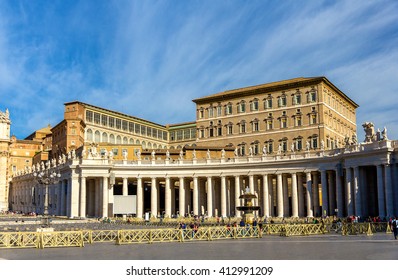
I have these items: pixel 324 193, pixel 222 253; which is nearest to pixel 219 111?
pixel 324 193

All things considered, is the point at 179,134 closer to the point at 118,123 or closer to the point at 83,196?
the point at 118,123

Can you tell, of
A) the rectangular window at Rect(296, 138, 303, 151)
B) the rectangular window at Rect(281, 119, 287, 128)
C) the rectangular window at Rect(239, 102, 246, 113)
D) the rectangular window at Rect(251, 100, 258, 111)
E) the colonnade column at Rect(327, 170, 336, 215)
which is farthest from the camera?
the rectangular window at Rect(239, 102, 246, 113)

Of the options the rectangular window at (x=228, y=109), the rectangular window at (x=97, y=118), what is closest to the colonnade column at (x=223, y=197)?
the rectangular window at (x=228, y=109)

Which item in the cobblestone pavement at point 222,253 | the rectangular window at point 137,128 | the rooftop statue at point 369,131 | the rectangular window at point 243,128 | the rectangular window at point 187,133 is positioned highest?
the rectangular window at point 137,128

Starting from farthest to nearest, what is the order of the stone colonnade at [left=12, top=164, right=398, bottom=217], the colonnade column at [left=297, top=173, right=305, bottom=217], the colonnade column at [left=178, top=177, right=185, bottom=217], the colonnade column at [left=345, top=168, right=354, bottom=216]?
1. the colonnade column at [left=178, top=177, right=185, bottom=217]
2. the colonnade column at [left=297, top=173, right=305, bottom=217]
3. the colonnade column at [left=345, top=168, right=354, bottom=216]
4. the stone colonnade at [left=12, top=164, right=398, bottom=217]

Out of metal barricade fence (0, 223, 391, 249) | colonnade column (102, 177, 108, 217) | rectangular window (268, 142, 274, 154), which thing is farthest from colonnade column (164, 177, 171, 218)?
metal barricade fence (0, 223, 391, 249)

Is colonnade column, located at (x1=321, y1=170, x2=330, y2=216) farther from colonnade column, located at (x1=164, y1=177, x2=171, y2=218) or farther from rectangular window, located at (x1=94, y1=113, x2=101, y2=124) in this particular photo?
rectangular window, located at (x1=94, y1=113, x2=101, y2=124)

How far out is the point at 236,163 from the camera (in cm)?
8125

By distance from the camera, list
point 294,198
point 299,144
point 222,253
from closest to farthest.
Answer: point 222,253
point 294,198
point 299,144

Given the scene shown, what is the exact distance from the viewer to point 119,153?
328ft

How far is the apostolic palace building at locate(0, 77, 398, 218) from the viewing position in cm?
6544

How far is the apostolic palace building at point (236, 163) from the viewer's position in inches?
2576

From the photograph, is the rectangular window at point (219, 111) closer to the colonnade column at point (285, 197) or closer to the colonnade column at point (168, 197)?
the colonnade column at point (168, 197)

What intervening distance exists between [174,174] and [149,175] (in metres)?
4.39
